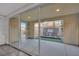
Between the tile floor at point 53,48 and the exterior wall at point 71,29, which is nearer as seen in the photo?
the tile floor at point 53,48

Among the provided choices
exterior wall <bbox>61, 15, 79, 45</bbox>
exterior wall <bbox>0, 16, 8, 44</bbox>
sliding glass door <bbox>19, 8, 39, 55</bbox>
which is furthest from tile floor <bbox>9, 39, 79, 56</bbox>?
exterior wall <bbox>0, 16, 8, 44</bbox>

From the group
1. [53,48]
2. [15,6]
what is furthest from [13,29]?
[53,48]

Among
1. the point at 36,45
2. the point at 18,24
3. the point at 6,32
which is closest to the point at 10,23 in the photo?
the point at 6,32

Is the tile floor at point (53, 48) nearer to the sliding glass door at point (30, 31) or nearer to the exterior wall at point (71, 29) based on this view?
the sliding glass door at point (30, 31)

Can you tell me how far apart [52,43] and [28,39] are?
124 centimetres

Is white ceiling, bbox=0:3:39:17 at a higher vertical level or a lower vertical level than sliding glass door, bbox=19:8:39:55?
higher

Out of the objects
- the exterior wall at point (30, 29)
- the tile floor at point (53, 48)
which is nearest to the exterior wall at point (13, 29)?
the exterior wall at point (30, 29)

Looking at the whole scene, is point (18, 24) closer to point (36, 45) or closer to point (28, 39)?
point (28, 39)

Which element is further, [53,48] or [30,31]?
[30,31]

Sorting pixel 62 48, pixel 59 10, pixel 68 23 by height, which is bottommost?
pixel 62 48

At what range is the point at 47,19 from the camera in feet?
12.3

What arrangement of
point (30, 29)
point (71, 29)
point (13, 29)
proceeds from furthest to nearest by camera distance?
point (13, 29)
point (30, 29)
point (71, 29)

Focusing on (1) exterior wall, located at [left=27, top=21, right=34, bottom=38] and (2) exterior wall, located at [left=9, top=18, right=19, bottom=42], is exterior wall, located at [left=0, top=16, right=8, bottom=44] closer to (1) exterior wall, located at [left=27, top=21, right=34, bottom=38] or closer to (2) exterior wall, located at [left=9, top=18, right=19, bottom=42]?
(2) exterior wall, located at [left=9, top=18, right=19, bottom=42]

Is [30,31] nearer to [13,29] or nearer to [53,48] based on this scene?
[53,48]
